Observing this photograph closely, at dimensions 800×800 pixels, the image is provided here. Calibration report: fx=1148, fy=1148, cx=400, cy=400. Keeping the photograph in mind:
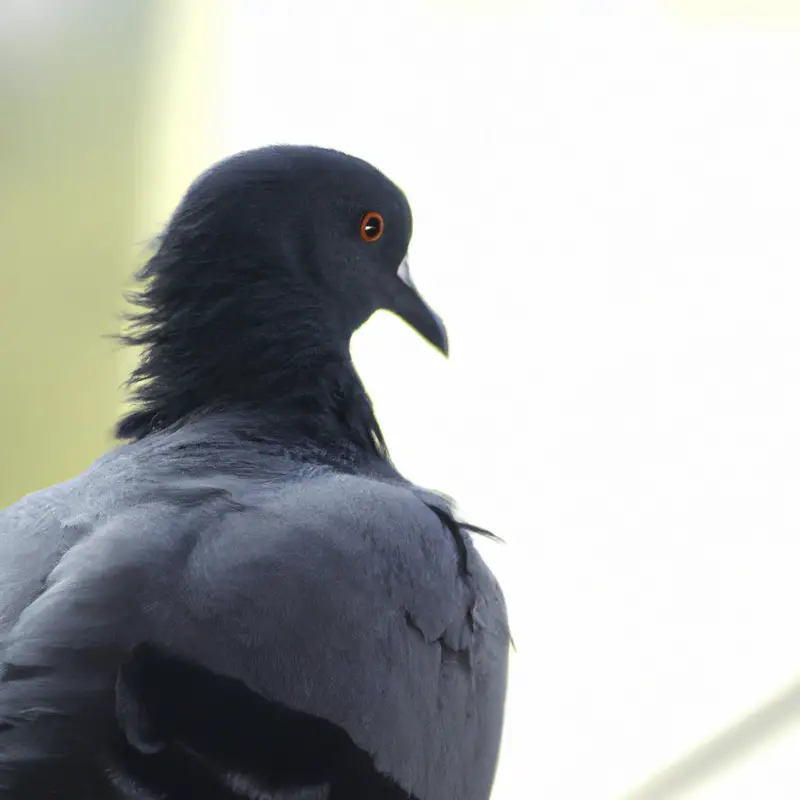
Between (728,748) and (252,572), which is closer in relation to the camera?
(252,572)

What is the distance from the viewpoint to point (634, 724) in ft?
5.38

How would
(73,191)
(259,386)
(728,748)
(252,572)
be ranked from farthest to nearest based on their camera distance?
1. (73,191)
2. (728,748)
3. (259,386)
4. (252,572)

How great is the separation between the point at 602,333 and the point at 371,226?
2.51 ft

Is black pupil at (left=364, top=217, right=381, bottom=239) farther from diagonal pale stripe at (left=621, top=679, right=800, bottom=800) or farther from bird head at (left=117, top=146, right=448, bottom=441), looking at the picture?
diagonal pale stripe at (left=621, top=679, right=800, bottom=800)

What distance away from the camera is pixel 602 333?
1736 millimetres

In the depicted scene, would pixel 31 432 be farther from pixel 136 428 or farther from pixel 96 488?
pixel 96 488

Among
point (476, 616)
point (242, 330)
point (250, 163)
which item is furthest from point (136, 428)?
point (476, 616)

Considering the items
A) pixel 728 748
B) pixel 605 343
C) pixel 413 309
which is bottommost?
pixel 728 748

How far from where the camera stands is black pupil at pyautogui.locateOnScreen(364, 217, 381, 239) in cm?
104

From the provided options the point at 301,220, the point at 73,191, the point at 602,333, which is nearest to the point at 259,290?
the point at 301,220

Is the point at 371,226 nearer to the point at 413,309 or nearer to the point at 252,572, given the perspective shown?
the point at 413,309

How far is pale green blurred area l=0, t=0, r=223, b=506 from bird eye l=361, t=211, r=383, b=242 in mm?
1270

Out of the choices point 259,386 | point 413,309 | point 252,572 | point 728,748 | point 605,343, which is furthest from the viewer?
point 605,343

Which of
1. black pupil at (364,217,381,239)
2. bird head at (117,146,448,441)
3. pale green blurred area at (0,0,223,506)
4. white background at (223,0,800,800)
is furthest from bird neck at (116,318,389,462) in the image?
pale green blurred area at (0,0,223,506)
